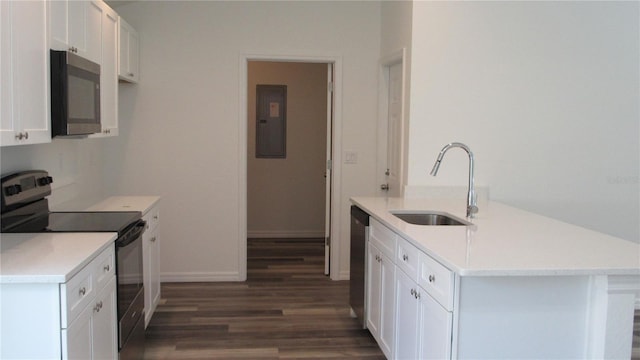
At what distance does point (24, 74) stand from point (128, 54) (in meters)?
2.26

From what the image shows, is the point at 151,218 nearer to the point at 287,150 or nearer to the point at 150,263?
the point at 150,263

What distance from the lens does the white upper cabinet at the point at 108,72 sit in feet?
12.9

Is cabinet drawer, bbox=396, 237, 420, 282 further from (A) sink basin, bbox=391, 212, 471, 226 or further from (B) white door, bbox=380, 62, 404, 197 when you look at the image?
(B) white door, bbox=380, 62, 404, 197

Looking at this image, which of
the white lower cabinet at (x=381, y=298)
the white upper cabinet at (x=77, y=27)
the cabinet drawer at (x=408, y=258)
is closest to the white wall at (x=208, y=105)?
the white upper cabinet at (x=77, y=27)

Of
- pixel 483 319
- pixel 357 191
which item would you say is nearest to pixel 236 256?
pixel 357 191

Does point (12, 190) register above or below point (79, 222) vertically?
above

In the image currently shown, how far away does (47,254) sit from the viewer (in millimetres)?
2475

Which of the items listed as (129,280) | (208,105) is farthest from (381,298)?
(208,105)

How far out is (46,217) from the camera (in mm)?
3352

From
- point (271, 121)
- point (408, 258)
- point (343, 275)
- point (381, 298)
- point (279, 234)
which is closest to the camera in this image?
point (408, 258)

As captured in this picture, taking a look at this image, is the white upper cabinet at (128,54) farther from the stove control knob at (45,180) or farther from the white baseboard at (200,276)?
the white baseboard at (200,276)

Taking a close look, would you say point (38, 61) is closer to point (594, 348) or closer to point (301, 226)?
point (594, 348)

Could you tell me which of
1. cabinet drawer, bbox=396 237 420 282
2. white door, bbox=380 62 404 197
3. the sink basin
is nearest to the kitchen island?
cabinet drawer, bbox=396 237 420 282

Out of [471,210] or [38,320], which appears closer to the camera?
[38,320]
